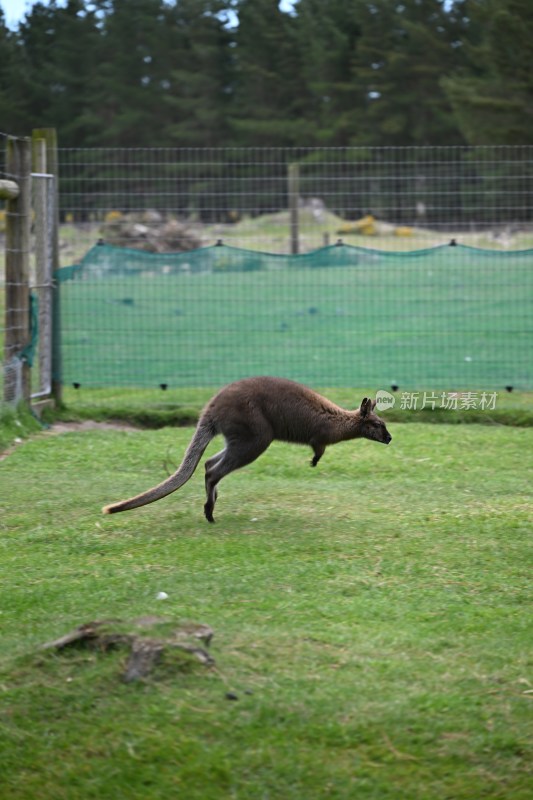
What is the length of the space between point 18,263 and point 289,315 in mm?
3563

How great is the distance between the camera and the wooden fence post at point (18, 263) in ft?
30.3

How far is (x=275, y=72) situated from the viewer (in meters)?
34.5

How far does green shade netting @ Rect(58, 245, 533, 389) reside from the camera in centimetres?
1060

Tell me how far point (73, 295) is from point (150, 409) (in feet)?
4.98

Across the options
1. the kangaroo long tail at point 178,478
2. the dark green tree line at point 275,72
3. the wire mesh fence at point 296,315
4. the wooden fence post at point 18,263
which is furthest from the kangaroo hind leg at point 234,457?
the dark green tree line at point 275,72

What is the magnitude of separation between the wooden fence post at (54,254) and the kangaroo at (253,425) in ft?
11.8

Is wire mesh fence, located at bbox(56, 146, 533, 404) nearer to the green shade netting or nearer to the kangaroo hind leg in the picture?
the green shade netting

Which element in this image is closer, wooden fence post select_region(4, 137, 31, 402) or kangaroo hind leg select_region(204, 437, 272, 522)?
kangaroo hind leg select_region(204, 437, 272, 522)

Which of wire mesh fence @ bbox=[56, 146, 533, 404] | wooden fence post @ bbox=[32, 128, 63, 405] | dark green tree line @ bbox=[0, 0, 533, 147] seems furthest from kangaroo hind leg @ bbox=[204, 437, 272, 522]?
dark green tree line @ bbox=[0, 0, 533, 147]

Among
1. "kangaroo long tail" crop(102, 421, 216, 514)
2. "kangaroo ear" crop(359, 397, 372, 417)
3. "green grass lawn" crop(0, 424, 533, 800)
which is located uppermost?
"kangaroo ear" crop(359, 397, 372, 417)

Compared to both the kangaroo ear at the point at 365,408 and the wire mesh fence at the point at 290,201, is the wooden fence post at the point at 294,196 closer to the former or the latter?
the wire mesh fence at the point at 290,201

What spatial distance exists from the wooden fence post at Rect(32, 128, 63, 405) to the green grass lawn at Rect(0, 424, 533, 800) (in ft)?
7.82

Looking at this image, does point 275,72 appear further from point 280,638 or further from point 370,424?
point 280,638

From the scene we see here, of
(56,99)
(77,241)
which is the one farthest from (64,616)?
(56,99)
